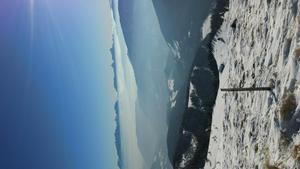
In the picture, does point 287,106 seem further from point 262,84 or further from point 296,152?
point 262,84

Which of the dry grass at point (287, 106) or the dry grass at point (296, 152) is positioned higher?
the dry grass at point (287, 106)

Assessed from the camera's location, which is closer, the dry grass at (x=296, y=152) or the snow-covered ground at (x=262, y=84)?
the dry grass at (x=296, y=152)

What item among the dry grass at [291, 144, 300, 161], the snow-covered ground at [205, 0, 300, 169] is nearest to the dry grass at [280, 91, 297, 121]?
the snow-covered ground at [205, 0, 300, 169]

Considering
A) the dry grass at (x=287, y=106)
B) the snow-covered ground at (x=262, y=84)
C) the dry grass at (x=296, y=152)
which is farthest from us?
the snow-covered ground at (x=262, y=84)

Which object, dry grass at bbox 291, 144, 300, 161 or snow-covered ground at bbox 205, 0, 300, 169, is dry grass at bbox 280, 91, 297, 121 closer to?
snow-covered ground at bbox 205, 0, 300, 169

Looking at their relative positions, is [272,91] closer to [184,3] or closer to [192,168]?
[192,168]

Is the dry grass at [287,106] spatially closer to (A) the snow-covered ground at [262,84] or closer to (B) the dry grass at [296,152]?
(A) the snow-covered ground at [262,84]

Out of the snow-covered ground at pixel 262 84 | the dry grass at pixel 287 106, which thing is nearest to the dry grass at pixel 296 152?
the snow-covered ground at pixel 262 84

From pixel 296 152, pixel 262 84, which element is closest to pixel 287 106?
pixel 296 152

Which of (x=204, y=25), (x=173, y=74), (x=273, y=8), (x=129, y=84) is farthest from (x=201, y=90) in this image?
(x=129, y=84)
